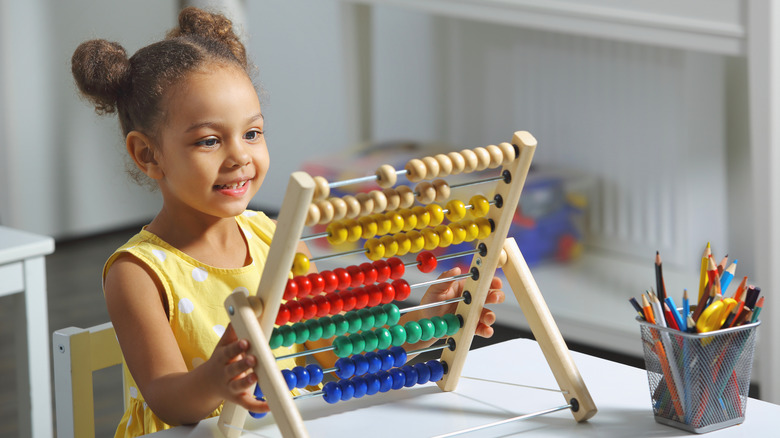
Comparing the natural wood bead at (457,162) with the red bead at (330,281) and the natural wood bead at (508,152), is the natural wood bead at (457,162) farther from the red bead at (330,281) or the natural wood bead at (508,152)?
the red bead at (330,281)

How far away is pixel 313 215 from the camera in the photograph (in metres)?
0.92

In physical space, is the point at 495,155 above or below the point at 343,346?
above

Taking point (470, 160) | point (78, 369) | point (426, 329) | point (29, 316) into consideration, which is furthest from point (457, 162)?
point (29, 316)

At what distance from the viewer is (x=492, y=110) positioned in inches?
134

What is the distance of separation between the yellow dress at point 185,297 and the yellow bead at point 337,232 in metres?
0.27

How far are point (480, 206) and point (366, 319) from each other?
169 mm

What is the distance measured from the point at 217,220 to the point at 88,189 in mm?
3018

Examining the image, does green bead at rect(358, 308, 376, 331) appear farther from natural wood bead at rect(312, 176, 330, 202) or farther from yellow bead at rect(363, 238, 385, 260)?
natural wood bead at rect(312, 176, 330, 202)

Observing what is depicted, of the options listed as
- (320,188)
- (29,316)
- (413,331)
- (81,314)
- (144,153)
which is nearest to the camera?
(320,188)

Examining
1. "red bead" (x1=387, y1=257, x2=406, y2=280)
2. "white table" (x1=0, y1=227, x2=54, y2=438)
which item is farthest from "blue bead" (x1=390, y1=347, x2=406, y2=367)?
"white table" (x1=0, y1=227, x2=54, y2=438)

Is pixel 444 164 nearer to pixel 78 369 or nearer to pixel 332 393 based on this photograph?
pixel 332 393

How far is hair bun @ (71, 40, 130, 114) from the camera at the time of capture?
1.20 meters

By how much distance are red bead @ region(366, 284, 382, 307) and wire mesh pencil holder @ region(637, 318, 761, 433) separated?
0.28 m

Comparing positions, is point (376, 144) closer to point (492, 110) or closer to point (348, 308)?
point (492, 110)
